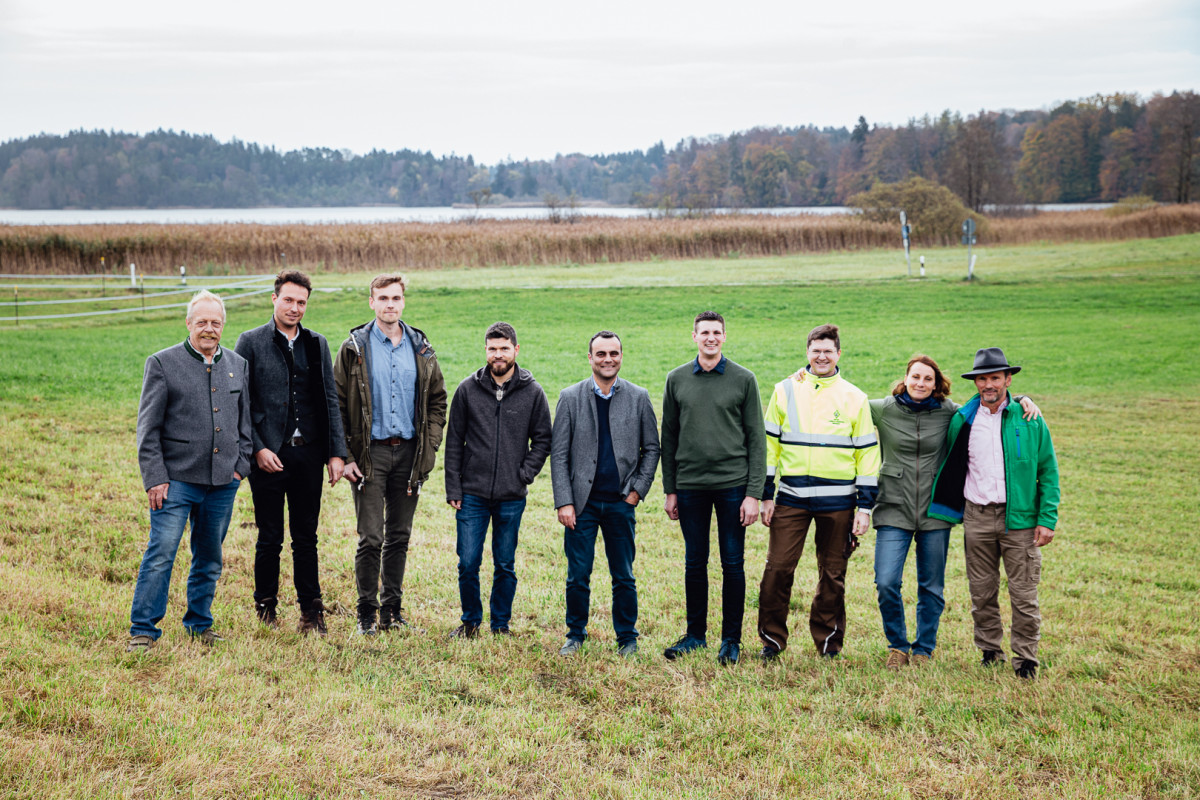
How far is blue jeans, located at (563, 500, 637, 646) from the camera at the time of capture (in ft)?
18.0

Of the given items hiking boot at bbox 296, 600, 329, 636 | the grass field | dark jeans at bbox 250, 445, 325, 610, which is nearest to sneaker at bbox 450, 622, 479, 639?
the grass field

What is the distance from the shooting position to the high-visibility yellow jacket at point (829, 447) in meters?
5.29

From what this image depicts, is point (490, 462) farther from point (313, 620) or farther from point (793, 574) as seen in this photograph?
point (793, 574)

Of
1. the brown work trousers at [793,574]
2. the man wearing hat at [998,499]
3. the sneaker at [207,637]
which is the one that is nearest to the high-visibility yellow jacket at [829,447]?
the brown work trousers at [793,574]

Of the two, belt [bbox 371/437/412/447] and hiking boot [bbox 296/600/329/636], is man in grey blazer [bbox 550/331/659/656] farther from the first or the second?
hiking boot [bbox 296/600/329/636]

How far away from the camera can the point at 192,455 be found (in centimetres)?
480

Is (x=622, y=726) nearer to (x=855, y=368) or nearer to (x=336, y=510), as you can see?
(x=336, y=510)

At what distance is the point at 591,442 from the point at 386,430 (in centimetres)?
130

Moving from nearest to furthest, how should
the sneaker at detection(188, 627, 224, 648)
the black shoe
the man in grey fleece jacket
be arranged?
the sneaker at detection(188, 627, 224, 648) < the black shoe < the man in grey fleece jacket

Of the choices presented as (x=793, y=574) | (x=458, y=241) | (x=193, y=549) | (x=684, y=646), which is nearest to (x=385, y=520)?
(x=193, y=549)

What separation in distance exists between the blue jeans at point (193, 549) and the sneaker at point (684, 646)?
272 centimetres

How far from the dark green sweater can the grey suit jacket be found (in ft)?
0.65

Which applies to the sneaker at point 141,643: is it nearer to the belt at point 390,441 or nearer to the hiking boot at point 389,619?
the hiking boot at point 389,619

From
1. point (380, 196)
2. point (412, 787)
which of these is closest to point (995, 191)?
point (412, 787)
